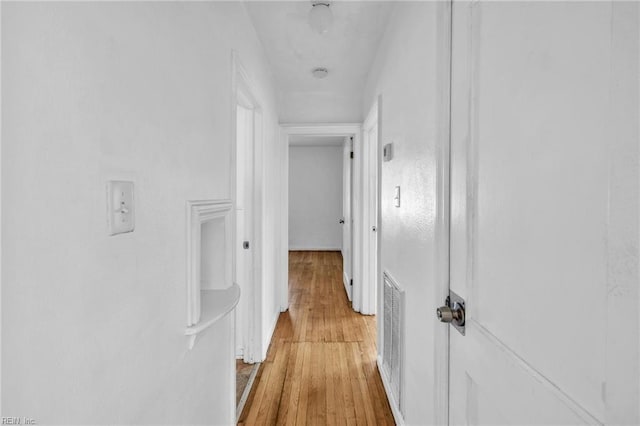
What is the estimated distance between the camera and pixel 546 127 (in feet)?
2.19

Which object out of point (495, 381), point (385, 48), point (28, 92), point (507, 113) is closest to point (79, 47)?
point (28, 92)

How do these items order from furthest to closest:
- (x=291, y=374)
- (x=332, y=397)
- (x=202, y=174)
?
(x=291, y=374) → (x=332, y=397) → (x=202, y=174)

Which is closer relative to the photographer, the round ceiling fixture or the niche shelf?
the niche shelf

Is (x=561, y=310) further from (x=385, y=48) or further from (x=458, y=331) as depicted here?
(x=385, y=48)

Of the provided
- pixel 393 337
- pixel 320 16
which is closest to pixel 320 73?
pixel 320 16

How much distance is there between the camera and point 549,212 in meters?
0.66

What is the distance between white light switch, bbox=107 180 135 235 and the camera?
715 millimetres

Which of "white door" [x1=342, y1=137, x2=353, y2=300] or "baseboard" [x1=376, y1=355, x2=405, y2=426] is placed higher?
"white door" [x1=342, y1=137, x2=353, y2=300]

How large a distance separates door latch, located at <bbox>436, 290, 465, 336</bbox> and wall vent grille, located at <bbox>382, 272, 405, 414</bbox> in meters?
0.73

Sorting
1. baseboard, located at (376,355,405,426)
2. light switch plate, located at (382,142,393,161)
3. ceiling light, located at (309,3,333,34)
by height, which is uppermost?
ceiling light, located at (309,3,333,34)

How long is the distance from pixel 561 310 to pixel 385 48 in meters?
2.11

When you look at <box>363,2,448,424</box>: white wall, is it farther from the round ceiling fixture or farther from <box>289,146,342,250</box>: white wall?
<box>289,146,342,250</box>: white wall

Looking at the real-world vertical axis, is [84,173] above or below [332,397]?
above

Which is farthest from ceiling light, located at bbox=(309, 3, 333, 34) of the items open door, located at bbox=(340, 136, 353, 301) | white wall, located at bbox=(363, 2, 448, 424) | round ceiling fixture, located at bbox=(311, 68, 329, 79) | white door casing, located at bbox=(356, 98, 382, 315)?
open door, located at bbox=(340, 136, 353, 301)
